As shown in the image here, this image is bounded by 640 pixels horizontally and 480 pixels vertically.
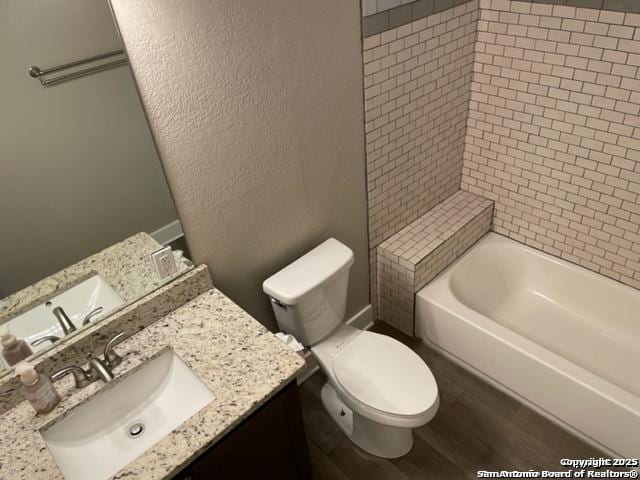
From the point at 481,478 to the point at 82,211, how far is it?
183 cm

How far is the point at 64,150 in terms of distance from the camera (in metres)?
1.43

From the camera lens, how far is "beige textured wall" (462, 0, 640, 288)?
2133mm

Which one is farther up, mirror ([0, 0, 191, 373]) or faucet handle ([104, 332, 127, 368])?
mirror ([0, 0, 191, 373])

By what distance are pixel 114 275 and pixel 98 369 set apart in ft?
0.97

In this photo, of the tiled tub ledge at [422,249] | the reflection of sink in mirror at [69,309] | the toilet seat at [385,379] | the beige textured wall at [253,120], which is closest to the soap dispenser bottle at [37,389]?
the reflection of sink in mirror at [69,309]

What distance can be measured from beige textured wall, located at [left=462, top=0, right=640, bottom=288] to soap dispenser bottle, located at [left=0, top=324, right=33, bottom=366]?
7.42ft

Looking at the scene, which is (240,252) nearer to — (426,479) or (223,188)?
(223,188)

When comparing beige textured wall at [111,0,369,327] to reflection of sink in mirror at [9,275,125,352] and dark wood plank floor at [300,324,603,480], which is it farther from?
dark wood plank floor at [300,324,603,480]

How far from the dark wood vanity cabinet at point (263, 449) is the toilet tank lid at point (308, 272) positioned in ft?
1.46

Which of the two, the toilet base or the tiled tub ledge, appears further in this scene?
the tiled tub ledge

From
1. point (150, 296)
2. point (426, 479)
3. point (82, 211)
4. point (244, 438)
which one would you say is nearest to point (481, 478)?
point (426, 479)

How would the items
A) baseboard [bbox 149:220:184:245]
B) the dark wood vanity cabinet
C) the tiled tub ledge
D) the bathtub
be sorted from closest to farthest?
1. the dark wood vanity cabinet
2. baseboard [bbox 149:220:184:245]
3. the bathtub
4. the tiled tub ledge

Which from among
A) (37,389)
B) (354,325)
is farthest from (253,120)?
(354,325)

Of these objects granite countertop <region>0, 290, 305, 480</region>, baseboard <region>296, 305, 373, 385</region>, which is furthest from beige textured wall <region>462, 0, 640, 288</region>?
granite countertop <region>0, 290, 305, 480</region>
